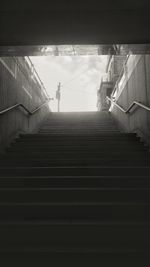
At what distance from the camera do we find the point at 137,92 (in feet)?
22.0

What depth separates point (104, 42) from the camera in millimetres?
4547

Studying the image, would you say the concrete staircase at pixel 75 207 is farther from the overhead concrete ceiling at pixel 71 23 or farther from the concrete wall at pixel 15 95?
the overhead concrete ceiling at pixel 71 23

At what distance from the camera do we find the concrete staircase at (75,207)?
2.45 metres

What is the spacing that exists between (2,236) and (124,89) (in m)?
6.74

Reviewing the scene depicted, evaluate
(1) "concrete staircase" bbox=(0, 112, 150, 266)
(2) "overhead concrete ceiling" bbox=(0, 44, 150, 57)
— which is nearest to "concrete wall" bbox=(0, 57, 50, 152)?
Result: (1) "concrete staircase" bbox=(0, 112, 150, 266)

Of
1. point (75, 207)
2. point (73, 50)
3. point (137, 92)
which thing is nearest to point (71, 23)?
point (73, 50)

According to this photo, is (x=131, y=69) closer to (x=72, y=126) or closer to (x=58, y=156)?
(x=72, y=126)

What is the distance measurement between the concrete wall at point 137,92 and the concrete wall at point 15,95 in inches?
107

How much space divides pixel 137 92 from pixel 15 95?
280 cm

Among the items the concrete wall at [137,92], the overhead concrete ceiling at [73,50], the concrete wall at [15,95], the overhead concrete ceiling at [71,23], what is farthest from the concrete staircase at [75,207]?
the overhead concrete ceiling at [71,23]

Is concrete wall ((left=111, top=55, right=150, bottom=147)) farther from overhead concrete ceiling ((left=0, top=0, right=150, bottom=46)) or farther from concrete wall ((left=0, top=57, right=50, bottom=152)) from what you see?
concrete wall ((left=0, top=57, right=50, bottom=152))

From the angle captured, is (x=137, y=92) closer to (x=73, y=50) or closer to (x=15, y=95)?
(x=73, y=50)

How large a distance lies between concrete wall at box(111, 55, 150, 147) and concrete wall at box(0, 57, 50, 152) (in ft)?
8.93

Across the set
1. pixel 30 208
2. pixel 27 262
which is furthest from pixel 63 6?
pixel 27 262
